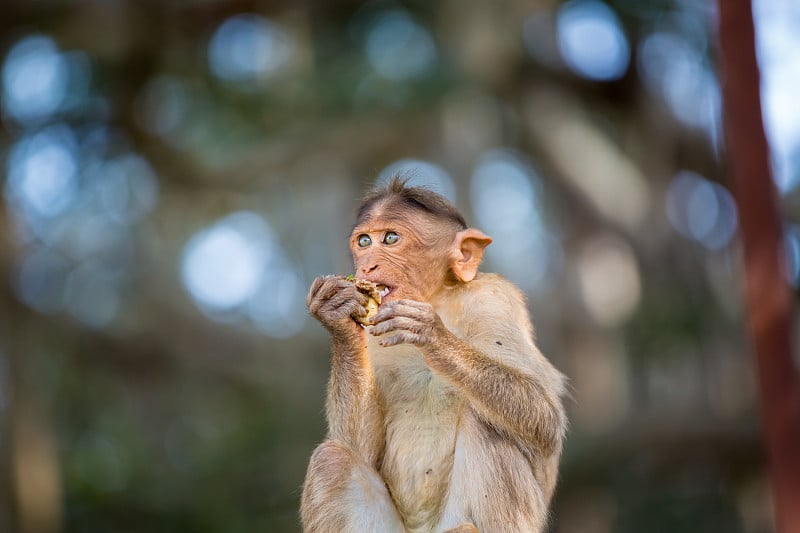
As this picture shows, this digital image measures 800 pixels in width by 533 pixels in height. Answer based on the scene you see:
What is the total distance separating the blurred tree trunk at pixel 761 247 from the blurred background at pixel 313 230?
1020 cm

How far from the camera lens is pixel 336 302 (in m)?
6.34

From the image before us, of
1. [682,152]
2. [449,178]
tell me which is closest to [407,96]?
[449,178]

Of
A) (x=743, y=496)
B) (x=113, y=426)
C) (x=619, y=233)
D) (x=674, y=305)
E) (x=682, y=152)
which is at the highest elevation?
(x=682, y=152)

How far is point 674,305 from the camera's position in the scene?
19234mm

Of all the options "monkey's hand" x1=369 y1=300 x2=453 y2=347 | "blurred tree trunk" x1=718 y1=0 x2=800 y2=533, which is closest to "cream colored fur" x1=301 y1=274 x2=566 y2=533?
"monkey's hand" x1=369 y1=300 x2=453 y2=347

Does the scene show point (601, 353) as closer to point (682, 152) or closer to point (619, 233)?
point (619, 233)

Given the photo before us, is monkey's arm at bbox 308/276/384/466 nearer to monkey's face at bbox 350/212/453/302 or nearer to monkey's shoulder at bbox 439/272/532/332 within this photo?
monkey's face at bbox 350/212/453/302

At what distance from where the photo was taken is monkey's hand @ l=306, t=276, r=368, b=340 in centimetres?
631

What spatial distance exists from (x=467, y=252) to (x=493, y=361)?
85 centimetres

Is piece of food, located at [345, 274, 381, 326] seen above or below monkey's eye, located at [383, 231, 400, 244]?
below

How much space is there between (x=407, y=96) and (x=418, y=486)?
605 inches

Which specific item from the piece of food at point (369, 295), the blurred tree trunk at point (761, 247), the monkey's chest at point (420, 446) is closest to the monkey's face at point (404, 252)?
the piece of food at point (369, 295)

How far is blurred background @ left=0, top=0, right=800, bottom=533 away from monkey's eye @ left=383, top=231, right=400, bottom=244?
10.2 m

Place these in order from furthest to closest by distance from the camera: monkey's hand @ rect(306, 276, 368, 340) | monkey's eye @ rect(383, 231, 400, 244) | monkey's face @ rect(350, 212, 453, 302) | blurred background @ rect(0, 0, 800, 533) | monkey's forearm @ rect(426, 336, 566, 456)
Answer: blurred background @ rect(0, 0, 800, 533)
monkey's eye @ rect(383, 231, 400, 244)
monkey's face @ rect(350, 212, 453, 302)
monkey's hand @ rect(306, 276, 368, 340)
monkey's forearm @ rect(426, 336, 566, 456)
